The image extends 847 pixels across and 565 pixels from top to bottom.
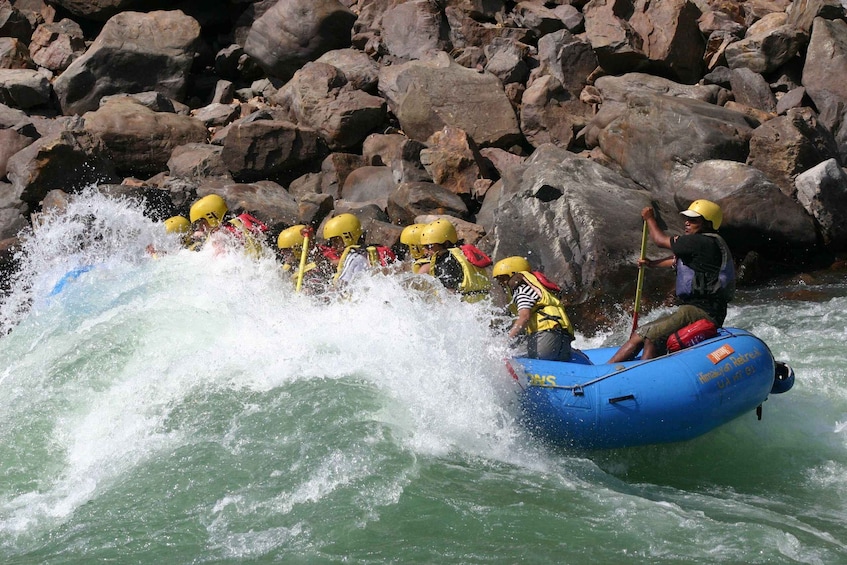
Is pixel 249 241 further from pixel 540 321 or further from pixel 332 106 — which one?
pixel 540 321

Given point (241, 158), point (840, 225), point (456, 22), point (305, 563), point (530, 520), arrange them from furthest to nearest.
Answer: point (456, 22)
point (241, 158)
point (840, 225)
point (530, 520)
point (305, 563)

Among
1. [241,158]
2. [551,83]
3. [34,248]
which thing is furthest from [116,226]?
[551,83]

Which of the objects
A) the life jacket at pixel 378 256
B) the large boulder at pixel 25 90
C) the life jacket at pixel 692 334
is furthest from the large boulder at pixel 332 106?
the life jacket at pixel 692 334

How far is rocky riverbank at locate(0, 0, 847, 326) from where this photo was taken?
10.7m

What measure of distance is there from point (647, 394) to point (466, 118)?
29.3 ft

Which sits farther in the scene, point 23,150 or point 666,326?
point 23,150

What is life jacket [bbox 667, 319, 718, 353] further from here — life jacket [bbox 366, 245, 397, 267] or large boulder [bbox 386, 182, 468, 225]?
large boulder [bbox 386, 182, 468, 225]

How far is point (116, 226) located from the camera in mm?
12445

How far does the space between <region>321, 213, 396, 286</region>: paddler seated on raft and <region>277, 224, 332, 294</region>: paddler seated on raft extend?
0.76 feet

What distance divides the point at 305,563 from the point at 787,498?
3158 millimetres

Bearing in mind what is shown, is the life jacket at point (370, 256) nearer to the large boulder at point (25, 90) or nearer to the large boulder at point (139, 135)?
the large boulder at point (139, 135)

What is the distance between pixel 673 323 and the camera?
6.32m

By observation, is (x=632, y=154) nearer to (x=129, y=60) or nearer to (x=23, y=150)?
(x=23, y=150)

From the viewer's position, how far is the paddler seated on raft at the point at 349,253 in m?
8.41
